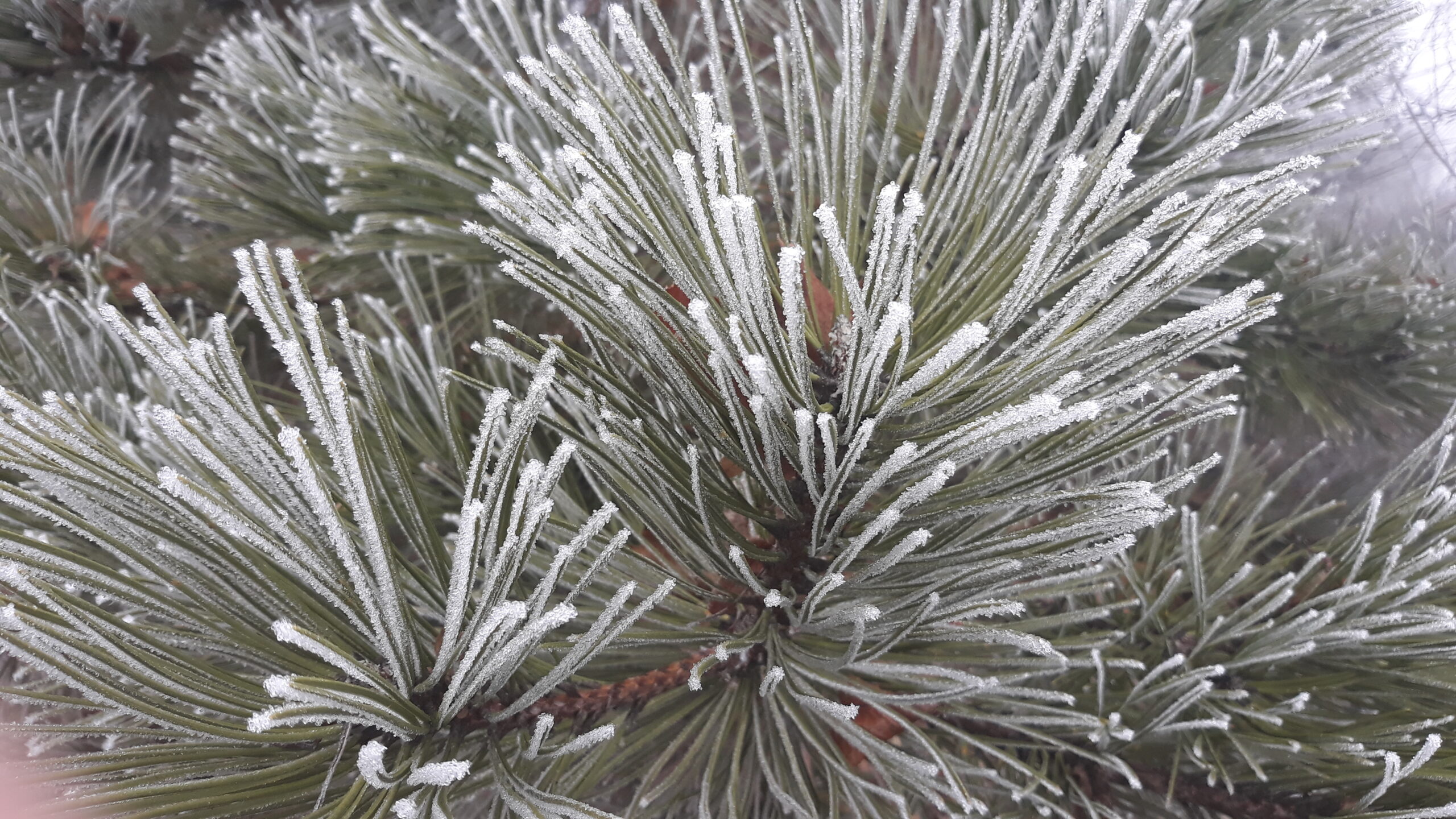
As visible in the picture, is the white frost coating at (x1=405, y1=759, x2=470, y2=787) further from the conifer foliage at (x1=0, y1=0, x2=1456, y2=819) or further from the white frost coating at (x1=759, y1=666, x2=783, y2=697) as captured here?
the white frost coating at (x1=759, y1=666, x2=783, y2=697)

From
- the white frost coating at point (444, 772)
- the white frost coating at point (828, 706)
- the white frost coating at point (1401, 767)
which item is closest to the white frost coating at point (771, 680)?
the white frost coating at point (828, 706)

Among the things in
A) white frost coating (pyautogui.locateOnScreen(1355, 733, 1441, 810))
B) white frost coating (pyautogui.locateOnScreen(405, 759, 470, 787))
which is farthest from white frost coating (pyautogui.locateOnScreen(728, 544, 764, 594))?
white frost coating (pyautogui.locateOnScreen(1355, 733, 1441, 810))

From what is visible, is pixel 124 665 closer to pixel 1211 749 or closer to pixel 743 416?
pixel 743 416

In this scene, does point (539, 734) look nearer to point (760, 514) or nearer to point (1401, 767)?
point (760, 514)

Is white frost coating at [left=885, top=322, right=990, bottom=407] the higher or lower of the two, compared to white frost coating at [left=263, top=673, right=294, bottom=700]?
higher

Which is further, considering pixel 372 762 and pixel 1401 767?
pixel 1401 767

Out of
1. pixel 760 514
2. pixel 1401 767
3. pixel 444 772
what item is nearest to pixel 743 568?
pixel 760 514

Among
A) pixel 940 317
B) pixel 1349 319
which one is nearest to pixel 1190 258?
pixel 940 317
